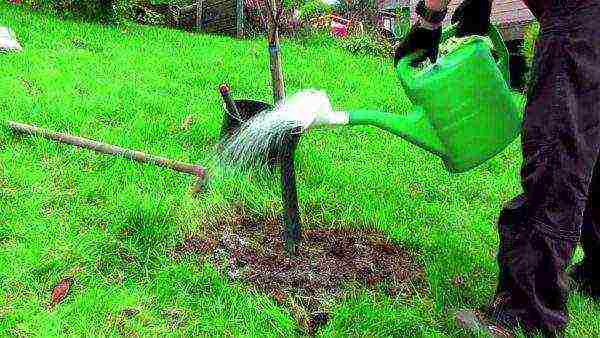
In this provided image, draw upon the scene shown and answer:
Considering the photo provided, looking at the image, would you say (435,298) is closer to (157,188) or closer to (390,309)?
(390,309)

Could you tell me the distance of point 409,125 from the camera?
2518 mm

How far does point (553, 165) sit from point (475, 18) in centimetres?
75

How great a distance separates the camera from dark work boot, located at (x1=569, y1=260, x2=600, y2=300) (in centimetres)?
296

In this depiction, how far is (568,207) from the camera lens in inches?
89.4

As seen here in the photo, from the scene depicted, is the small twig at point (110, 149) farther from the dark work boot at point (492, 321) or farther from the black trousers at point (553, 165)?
the black trousers at point (553, 165)

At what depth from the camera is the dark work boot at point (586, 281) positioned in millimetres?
2965

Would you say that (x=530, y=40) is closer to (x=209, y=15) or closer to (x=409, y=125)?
(x=209, y=15)

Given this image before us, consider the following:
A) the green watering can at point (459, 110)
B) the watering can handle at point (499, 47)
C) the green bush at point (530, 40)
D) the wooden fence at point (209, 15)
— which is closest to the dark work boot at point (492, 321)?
the green watering can at point (459, 110)

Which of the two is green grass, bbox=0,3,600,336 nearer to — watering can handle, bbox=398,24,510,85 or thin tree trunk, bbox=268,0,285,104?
thin tree trunk, bbox=268,0,285,104

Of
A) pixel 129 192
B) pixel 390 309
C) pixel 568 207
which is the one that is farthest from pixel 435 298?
pixel 129 192

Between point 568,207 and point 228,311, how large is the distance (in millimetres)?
1234

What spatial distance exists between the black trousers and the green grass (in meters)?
0.38

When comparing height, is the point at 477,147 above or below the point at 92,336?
above

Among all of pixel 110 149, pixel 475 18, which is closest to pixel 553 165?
pixel 475 18
